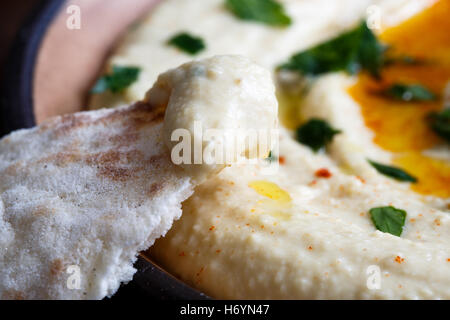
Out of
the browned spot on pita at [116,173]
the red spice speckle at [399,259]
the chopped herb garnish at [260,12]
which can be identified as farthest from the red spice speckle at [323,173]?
the chopped herb garnish at [260,12]

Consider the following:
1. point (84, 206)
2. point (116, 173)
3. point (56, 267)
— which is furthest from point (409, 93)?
point (56, 267)

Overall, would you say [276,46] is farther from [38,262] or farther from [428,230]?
[38,262]

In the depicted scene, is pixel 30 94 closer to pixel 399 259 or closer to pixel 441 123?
pixel 399 259

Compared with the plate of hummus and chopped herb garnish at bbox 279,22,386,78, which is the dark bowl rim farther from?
chopped herb garnish at bbox 279,22,386,78

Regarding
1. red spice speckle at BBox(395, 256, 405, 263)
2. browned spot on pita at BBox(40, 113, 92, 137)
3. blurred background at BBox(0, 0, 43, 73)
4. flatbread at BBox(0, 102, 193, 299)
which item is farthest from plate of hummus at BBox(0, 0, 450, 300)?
blurred background at BBox(0, 0, 43, 73)

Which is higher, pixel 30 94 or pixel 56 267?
pixel 30 94

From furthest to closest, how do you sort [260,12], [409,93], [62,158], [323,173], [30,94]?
[260,12]
[409,93]
[30,94]
[323,173]
[62,158]

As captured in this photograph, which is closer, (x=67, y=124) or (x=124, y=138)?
(x=124, y=138)
